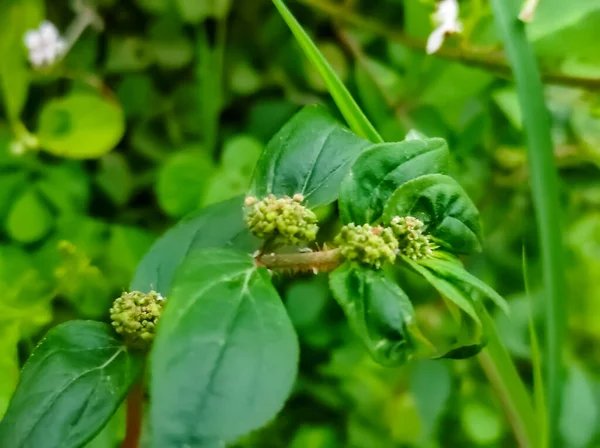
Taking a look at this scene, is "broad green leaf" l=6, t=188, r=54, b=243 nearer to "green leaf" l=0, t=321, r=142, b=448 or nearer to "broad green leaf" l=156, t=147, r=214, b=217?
"broad green leaf" l=156, t=147, r=214, b=217

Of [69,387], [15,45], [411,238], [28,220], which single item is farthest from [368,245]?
[15,45]

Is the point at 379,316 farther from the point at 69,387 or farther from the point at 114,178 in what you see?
the point at 114,178

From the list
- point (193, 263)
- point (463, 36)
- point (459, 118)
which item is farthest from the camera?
point (459, 118)

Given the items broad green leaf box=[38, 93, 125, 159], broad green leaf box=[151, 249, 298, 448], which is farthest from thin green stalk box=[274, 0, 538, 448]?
broad green leaf box=[38, 93, 125, 159]

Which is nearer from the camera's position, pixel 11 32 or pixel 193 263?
pixel 193 263

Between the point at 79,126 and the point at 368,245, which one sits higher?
the point at 368,245

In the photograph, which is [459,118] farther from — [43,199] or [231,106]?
[43,199]

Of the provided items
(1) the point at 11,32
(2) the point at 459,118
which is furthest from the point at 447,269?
(1) the point at 11,32
